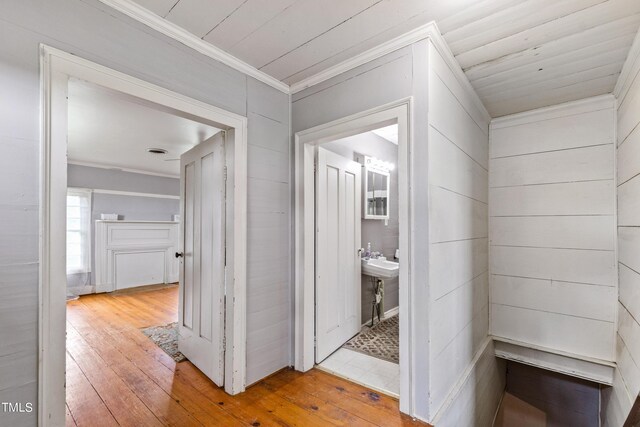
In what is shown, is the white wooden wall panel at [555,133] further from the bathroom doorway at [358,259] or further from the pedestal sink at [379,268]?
the pedestal sink at [379,268]

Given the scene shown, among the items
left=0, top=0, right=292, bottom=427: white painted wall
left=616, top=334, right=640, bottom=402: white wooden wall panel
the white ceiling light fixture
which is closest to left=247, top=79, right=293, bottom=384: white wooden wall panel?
left=0, top=0, right=292, bottom=427: white painted wall

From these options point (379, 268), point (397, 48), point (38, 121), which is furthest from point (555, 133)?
point (38, 121)

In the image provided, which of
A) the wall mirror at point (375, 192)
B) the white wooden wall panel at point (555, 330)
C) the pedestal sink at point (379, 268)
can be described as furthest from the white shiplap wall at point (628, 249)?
the wall mirror at point (375, 192)

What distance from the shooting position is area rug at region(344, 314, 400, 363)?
2.63 meters

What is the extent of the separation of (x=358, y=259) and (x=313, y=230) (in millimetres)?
937

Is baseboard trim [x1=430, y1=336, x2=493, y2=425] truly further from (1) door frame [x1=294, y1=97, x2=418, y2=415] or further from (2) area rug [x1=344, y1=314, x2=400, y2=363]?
(2) area rug [x1=344, y1=314, x2=400, y2=363]

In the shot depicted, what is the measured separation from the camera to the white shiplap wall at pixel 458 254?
174 centimetres

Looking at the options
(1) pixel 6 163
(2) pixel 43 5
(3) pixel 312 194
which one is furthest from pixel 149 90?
(3) pixel 312 194

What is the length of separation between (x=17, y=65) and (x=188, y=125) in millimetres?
2066

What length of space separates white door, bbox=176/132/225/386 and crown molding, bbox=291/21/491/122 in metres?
0.86

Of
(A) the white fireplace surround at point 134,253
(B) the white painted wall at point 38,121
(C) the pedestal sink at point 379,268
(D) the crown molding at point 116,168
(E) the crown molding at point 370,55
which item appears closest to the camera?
(B) the white painted wall at point 38,121

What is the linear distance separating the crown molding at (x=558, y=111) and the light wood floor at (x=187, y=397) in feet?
9.11

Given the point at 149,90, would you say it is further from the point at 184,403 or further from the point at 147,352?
the point at 147,352

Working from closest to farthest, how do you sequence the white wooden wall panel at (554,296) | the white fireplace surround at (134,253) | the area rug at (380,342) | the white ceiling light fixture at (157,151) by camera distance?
the white wooden wall panel at (554,296), the area rug at (380,342), the white ceiling light fixture at (157,151), the white fireplace surround at (134,253)
